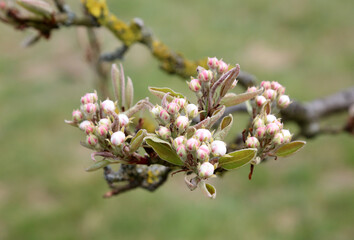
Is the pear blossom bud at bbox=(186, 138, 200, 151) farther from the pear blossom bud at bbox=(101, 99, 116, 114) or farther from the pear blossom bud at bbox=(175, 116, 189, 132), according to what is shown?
the pear blossom bud at bbox=(101, 99, 116, 114)

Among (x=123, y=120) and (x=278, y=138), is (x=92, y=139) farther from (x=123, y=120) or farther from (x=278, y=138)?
(x=278, y=138)

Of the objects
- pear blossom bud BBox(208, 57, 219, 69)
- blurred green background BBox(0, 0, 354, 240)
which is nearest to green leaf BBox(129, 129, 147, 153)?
pear blossom bud BBox(208, 57, 219, 69)

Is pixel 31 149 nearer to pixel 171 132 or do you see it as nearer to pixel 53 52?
pixel 53 52

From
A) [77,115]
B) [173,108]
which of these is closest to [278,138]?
[173,108]

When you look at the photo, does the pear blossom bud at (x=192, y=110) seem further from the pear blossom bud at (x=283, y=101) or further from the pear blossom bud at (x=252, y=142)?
the pear blossom bud at (x=283, y=101)

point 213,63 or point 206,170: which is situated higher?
point 213,63

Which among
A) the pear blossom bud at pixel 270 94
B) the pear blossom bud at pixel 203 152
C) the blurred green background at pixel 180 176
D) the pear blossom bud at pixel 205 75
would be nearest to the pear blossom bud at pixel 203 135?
the pear blossom bud at pixel 203 152
